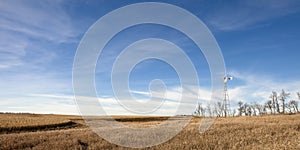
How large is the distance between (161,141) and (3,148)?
393 inches

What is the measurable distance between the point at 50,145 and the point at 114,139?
4374mm

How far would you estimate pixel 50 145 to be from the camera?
19734 mm

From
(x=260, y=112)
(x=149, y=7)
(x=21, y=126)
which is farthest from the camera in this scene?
(x=260, y=112)

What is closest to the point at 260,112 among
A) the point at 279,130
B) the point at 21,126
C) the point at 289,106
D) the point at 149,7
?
the point at 289,106

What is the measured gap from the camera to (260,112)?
131 metres

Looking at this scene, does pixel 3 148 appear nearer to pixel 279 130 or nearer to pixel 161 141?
pixel 161 141

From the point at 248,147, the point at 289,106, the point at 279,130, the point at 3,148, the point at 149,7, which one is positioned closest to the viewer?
the point at 248,147

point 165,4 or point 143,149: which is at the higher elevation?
point 165,4

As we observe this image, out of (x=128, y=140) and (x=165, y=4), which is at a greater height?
(x=165, y=4)

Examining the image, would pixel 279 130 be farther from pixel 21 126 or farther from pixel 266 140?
pixel 21 126

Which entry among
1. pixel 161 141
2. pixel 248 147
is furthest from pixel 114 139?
pixel 248 147

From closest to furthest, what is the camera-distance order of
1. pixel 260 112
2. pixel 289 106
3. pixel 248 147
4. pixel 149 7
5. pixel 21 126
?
pixel 248 147 → pixel 149 7 → pixel 21 126 → pixel 289 106 → pixel 260 112

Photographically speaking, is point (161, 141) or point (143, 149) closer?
point (143, 149)

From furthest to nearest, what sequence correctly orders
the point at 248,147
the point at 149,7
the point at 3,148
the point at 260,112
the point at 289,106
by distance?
the point at 260,112 < the point at 289,106 < the point at 149,7 < the point at 3,148 < the point at 248,147
